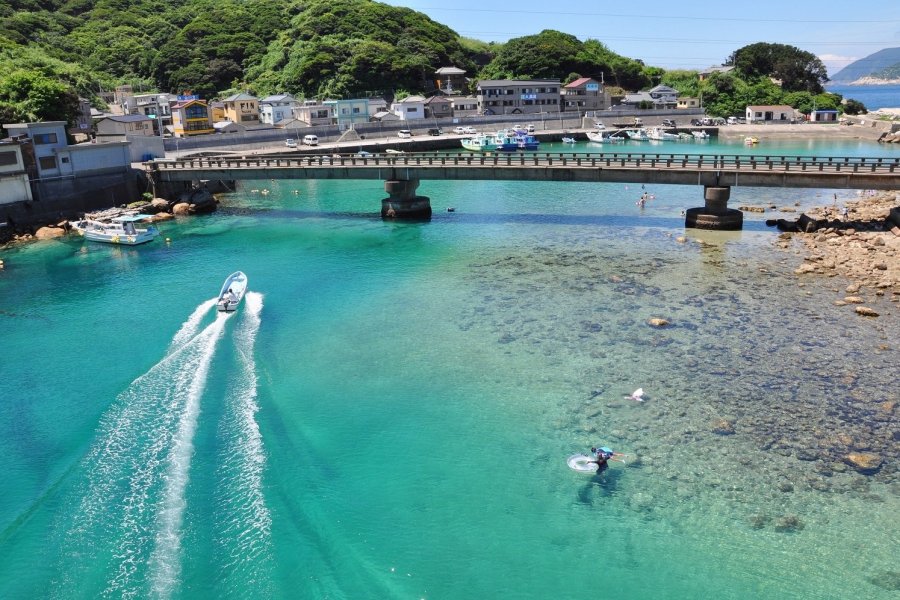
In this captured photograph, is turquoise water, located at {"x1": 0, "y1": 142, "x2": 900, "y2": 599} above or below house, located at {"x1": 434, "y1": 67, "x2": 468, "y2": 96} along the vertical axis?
below

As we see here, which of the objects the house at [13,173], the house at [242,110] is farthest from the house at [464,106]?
the house at [13,173]

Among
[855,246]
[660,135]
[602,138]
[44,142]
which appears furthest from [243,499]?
[660,135]

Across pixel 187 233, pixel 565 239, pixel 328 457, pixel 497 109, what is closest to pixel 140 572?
pixel 328 457

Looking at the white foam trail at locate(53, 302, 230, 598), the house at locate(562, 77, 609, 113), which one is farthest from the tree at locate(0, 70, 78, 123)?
the house at locate(562, 77, 609, 113)

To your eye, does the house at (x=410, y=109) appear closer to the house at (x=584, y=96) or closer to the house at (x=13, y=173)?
the house at (x=584, y=96)

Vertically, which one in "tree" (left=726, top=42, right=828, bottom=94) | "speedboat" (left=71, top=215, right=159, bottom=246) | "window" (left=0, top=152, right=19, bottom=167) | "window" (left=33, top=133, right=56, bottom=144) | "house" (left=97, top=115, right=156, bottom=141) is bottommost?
"speedboat" (left=71, top=215, right=159, bottom=246)

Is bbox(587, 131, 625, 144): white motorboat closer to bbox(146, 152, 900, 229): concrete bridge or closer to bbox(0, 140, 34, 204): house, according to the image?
bbox(146, 152, 900, 229): concrete bridge
